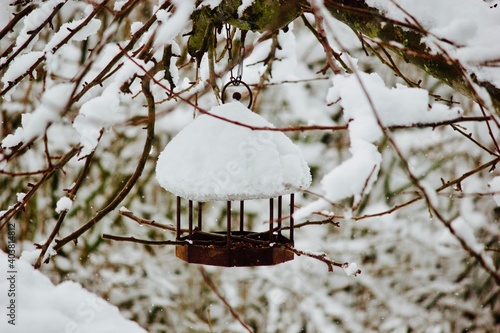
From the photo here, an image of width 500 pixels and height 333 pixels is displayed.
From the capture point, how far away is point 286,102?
5531 mm

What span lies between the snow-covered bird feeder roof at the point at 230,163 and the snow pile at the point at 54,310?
3.45 ft

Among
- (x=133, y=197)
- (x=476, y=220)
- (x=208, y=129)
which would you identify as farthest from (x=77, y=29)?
(x=476, y=220)

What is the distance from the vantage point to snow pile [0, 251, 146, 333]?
7.77 ft

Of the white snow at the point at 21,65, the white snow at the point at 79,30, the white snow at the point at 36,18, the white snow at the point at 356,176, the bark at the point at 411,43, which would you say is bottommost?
the white snow at the point at 356,176

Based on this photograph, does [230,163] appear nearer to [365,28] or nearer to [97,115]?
[97,115]

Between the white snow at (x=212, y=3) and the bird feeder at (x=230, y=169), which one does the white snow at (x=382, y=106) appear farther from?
the white snow at (x=212, y=3)

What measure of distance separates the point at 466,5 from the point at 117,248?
4.64 metres

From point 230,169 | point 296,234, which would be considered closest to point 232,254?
point 230,169

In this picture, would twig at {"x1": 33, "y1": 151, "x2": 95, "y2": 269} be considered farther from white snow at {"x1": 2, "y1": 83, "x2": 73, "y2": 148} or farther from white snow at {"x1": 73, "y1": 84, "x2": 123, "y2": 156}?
white snow at {"x1": 2, "y1": 83, "x2": 73, "y2": 148}

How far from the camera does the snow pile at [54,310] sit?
237 centimetres

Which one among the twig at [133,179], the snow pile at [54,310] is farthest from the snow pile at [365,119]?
the snow pile at [54,310]

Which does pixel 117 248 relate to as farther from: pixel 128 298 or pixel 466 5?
pixel 466 5

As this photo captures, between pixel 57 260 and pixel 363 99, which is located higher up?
pixel 57 260

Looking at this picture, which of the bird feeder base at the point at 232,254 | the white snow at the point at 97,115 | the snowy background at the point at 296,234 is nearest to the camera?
the white snow at the point at 97,115
